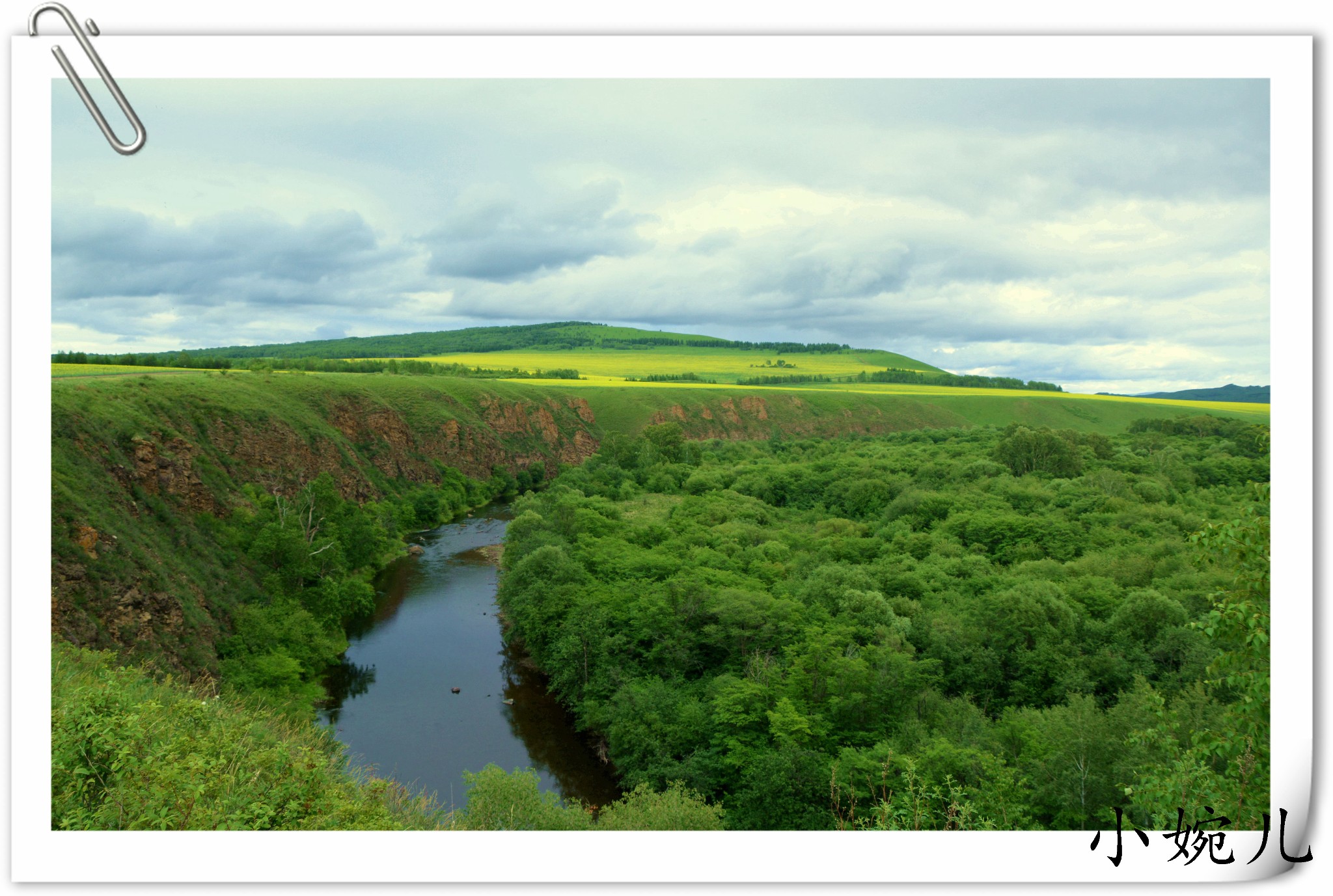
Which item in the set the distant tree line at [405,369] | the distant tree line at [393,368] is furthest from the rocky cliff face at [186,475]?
the distant tree line at [405,369]

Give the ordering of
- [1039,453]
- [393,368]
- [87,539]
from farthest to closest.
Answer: [393,368] < [1039,453] < [87,539]

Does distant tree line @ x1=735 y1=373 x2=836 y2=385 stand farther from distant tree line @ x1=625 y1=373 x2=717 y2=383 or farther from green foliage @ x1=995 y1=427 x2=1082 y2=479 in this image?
green foliage @ x1=995 y1=427 x2=1082 y2=479

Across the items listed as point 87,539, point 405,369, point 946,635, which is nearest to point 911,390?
point 946,635

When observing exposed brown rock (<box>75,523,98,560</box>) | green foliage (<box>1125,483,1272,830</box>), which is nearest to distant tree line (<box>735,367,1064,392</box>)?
green foliage (<box>1125,483,1272,830</box>)

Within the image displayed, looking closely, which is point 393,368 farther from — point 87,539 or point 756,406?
point 87,539
